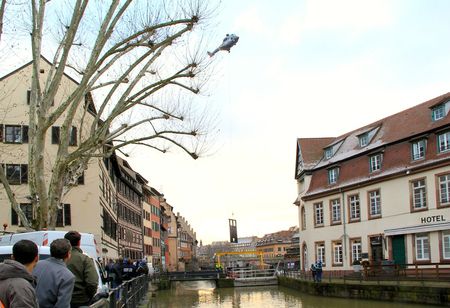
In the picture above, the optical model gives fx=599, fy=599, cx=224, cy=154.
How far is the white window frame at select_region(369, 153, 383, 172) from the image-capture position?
39.1 metres

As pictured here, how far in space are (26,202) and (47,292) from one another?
30156mm

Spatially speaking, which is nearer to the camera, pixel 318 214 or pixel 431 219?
pixel 431 219

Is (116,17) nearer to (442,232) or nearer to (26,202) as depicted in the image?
(26,202)

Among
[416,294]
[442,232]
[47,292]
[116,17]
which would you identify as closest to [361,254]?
[442,232]

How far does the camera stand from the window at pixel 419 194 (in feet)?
114

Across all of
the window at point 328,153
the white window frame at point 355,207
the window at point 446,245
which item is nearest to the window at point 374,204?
the white window frame at point 355,207

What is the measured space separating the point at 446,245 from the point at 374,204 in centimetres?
746

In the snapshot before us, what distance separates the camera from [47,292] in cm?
616

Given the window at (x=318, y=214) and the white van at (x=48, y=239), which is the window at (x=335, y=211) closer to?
the window at (x=318, y=214)

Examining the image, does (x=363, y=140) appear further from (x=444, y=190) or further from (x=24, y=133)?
(x=24, y=133)

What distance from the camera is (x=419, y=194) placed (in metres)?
35.2

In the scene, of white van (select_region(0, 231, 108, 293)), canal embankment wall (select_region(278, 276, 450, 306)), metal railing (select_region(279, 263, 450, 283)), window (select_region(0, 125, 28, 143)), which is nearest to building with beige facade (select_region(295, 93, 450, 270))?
metal railing (select_region(279, 263, 450, 283))

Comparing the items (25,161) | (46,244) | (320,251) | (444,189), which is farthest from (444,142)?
(46,244)

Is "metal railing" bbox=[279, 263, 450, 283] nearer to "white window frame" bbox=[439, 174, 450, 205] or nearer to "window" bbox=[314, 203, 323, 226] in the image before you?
"white window frame" bbox=[439, 174, 450, 205]
